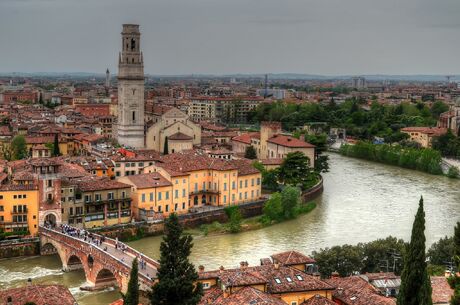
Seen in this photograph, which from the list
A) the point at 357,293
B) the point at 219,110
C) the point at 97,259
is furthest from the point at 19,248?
the point at 219,110

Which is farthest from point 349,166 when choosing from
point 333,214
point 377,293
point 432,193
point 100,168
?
point 377,293

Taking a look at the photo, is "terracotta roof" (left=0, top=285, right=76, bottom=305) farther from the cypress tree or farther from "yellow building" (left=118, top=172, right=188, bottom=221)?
"yellow building" (left=118, top=172, right=188, bottom=221)

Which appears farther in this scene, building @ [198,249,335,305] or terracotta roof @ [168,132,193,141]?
terracotta roof @ [168,132,193,141]

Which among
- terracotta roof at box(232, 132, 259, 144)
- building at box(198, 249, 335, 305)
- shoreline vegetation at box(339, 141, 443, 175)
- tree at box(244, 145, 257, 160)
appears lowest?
shoreline vegetation at box(339, 141, 443, 175)

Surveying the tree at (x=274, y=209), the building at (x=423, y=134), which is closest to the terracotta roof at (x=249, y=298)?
the tree at (x=274, y=209)

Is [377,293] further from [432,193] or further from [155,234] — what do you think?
[432,193]

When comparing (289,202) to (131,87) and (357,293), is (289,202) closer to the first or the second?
(357,293)

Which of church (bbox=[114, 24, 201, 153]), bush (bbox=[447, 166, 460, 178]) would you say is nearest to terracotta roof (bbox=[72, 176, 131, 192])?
church (bbox=[114, 24, 201, 153])
